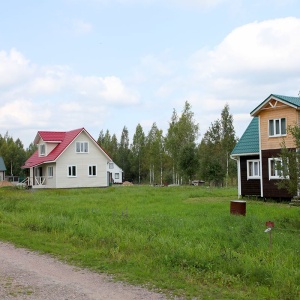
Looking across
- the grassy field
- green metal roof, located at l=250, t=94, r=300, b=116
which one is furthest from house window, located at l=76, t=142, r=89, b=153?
the grassy field

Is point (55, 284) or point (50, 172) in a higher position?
point (50, 172)

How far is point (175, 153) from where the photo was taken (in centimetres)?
6412

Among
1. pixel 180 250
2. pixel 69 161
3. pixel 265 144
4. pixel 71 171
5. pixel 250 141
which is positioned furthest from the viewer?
pixel 71 171

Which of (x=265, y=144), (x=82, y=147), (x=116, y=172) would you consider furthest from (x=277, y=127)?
(x=116, y=172)

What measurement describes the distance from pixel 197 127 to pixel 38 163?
24921 mm

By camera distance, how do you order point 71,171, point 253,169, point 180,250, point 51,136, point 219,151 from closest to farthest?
1. point 180,250
2. point 253,169
3. point 71,171
4. point 51,136
5. point 219,151

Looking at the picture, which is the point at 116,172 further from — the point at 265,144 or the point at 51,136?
the point at 265,144

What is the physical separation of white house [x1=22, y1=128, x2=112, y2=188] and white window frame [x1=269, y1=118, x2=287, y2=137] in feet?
84.7

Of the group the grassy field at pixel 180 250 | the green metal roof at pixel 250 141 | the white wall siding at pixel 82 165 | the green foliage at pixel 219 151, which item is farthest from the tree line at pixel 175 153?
the grassy field at pixel 180 250

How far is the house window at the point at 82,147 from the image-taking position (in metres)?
48.5

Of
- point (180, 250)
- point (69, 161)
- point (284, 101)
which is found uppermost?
point (284, 101)

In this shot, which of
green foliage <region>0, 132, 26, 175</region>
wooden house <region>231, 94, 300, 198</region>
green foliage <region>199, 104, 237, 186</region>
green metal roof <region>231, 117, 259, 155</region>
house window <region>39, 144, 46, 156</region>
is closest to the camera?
wooden house <region>231, 94, 300, 198</region>

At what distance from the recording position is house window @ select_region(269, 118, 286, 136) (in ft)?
84.0

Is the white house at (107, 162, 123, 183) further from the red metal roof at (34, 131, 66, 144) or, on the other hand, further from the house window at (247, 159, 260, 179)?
the house window at (247, 159, 260, 179)
